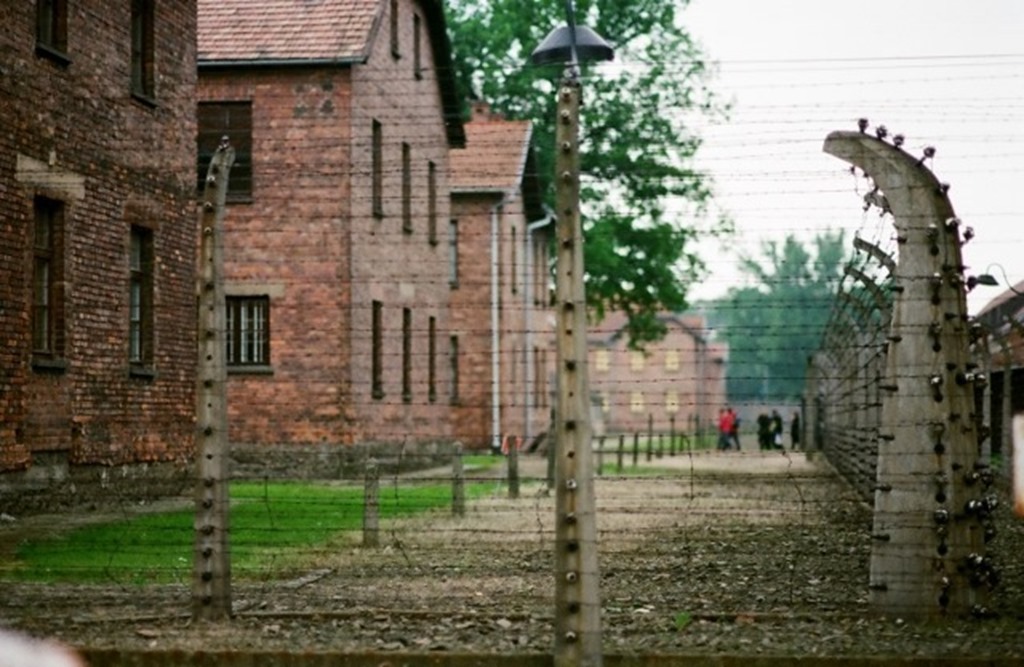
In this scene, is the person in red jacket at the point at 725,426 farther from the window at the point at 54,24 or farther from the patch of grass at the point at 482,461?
the window at the point at 54,24

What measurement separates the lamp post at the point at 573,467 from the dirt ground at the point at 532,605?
0.39 metres

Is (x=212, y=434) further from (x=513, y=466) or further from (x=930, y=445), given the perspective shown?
(x=513, y=466)

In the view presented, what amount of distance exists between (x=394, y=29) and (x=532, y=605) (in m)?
27.5

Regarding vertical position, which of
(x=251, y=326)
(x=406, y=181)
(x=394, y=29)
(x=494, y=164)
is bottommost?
(x=251, y=326)

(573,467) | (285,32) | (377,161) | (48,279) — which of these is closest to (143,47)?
(48,279)

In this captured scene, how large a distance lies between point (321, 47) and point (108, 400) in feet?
42.8

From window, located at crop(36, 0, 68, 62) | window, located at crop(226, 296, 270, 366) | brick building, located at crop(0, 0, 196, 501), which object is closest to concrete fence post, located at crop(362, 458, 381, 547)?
brick building, located at crop(0, 0, 196, 501)

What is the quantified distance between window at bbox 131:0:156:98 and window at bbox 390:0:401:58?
14.0 meters

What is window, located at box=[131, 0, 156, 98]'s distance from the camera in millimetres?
23750

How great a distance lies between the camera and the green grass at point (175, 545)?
1359 cm

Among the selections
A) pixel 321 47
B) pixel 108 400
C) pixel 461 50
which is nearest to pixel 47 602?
pixel 108 400

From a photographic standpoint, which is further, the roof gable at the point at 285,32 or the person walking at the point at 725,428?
the person walking at the point at 725,428

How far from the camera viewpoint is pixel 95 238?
71.6 ft

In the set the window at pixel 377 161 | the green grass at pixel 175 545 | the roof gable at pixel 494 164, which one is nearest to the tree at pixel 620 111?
the roof gable at pixel 494 164
